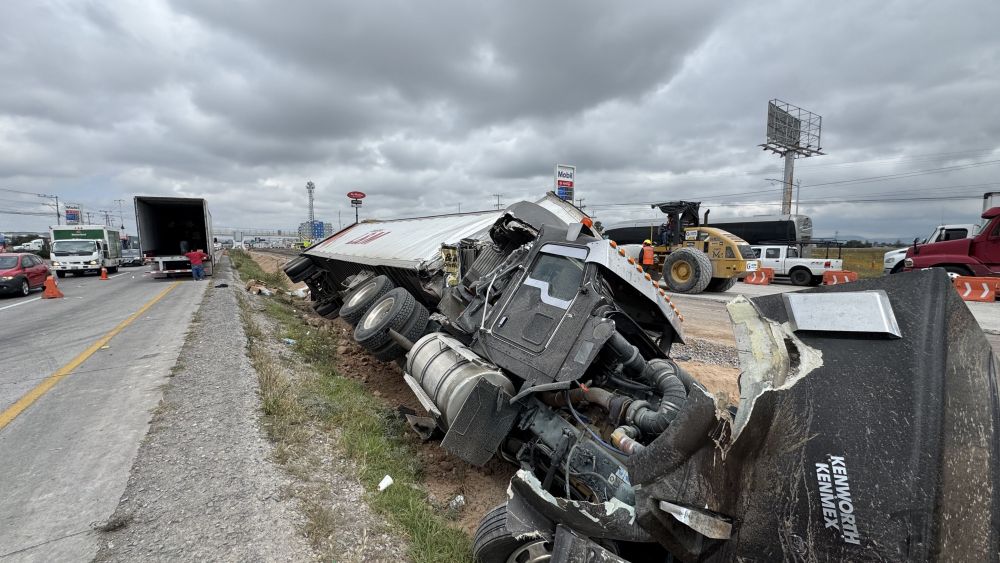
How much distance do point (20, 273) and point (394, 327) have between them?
50.3ft

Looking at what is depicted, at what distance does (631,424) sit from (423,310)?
10.1 feet

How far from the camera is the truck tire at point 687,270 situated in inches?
520

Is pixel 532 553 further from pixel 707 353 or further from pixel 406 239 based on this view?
pixel 406 239

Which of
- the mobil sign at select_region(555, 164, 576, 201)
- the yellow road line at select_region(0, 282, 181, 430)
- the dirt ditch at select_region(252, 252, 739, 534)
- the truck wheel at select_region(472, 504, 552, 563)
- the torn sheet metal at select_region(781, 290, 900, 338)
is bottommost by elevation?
the dirt ditch at select_region(252, 252, 739, 534)

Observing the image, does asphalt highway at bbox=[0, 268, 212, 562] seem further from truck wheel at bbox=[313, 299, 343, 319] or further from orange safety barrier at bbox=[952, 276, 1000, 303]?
orange safety barrier at bbox=[952, 276, 1000, 303]

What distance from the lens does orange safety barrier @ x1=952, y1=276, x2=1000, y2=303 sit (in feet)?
35.5

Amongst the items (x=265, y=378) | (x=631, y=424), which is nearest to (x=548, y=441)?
(x=631, y=424)

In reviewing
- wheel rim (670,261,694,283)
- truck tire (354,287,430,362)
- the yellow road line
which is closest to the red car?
the yellow road line

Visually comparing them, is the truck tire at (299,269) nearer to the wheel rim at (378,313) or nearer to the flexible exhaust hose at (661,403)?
the wheel rim at (378,313)

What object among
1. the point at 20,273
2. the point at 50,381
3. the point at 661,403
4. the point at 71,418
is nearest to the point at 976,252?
the point at 661,403

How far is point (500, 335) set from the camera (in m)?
3.64

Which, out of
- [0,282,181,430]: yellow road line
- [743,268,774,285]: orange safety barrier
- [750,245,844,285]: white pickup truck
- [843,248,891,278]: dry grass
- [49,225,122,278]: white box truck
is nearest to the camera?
[0,282,181,430]: yellow road line

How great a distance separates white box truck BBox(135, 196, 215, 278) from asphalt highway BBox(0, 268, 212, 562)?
903cm

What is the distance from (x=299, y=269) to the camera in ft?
32.5
